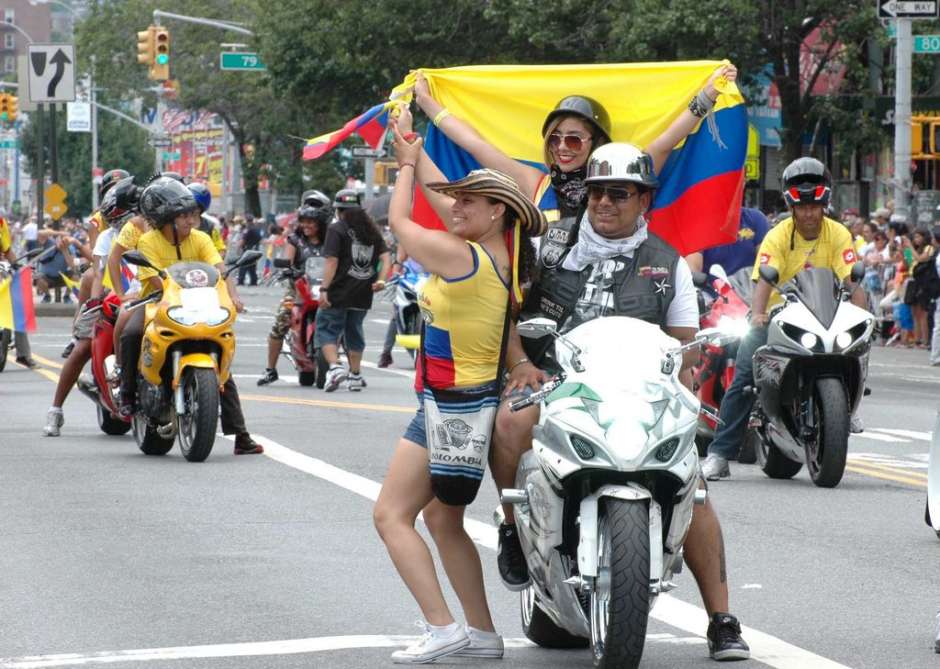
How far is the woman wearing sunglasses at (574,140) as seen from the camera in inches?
302

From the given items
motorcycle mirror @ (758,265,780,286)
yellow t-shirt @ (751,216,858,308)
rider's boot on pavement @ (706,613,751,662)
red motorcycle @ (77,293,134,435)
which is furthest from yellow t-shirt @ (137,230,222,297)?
rider's boot on pavement @ (706,613,751,662)

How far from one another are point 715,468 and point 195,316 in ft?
10.7

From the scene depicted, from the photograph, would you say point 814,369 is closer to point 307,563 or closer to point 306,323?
point 307,563

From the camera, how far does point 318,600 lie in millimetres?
8117

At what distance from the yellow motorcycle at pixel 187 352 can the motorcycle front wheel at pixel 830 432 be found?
3551 millimetres

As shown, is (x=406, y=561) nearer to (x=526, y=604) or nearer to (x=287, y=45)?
(x=526, y=604)

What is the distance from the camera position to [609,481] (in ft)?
20.5

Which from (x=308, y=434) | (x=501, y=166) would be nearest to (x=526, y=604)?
(x=501, y=166)

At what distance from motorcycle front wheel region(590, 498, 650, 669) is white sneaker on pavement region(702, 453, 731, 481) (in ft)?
20.2

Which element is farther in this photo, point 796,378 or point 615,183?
point 796,378

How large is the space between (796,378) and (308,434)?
4.21 m

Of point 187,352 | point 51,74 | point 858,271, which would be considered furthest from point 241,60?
point 858,271

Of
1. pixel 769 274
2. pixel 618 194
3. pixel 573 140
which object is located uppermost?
pixel 573 140

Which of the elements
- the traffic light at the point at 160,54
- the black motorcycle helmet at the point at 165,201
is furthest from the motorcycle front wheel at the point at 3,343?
the traffic light at the point at 160,54
